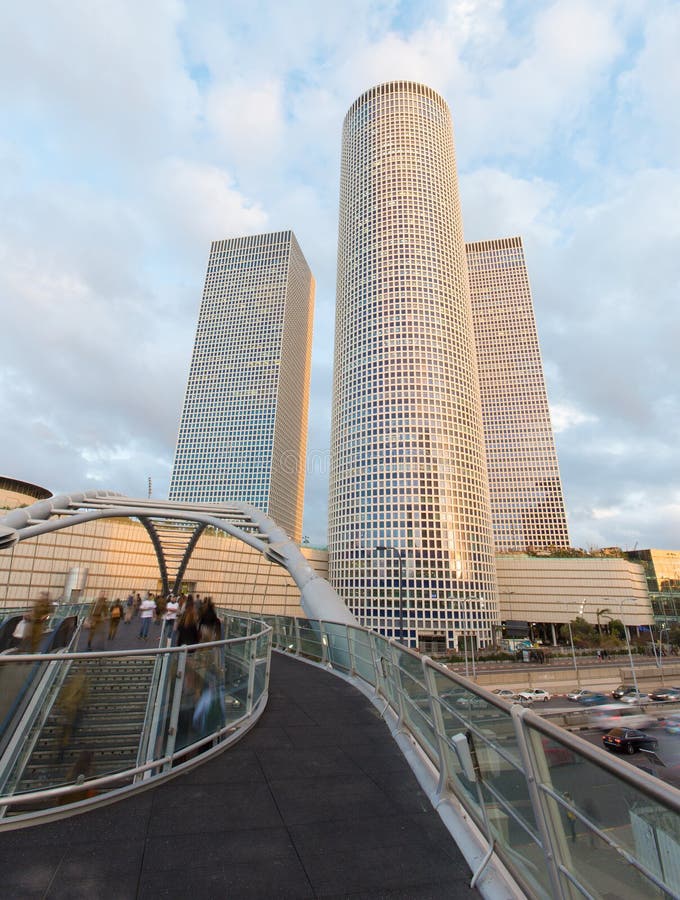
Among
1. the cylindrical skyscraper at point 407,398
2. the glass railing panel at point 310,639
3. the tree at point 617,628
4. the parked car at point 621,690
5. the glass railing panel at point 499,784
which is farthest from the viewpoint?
the cylindrical skyscraper at point 407,398

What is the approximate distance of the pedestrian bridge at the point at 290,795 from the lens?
2301 mm

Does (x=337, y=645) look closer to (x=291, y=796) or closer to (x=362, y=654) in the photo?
(x=362, y=654)

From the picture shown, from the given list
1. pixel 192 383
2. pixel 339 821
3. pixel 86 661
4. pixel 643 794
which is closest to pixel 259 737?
pixel 339 821

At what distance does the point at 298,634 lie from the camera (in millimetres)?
14320

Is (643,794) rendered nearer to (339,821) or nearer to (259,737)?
(339,821)

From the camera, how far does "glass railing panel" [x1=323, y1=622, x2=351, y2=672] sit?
10.9m

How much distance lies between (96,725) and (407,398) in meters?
89.8

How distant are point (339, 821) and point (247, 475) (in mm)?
142308

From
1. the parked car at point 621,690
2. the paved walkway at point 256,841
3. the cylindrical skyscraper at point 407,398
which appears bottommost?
the parked car at point 621,690

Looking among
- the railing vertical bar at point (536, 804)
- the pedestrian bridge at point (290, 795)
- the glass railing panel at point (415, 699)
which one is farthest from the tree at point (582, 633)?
the railing vertical bar at point (536, 804)

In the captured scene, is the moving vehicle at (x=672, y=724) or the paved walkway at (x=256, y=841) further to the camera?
the moving vehicle at (x=672, y=724)

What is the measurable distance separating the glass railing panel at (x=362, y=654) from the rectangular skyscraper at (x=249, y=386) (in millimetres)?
126055

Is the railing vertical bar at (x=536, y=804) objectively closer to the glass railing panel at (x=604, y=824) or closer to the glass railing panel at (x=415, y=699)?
the glass railing panel at (x=604, y=824)

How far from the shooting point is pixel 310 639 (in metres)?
13.3
